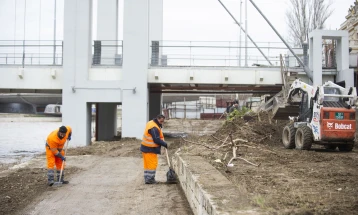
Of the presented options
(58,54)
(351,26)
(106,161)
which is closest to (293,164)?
(106,161)

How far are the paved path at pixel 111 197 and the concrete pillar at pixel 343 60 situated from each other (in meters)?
12.8

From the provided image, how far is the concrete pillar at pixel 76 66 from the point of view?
64.3ft

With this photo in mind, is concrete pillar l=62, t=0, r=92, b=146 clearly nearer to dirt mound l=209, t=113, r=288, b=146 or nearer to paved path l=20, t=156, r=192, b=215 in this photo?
dirt mound l=209, t=113, r=288, b=146

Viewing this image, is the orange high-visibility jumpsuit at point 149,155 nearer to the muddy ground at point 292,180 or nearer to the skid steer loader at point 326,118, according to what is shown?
the muddy ground at point 292,180

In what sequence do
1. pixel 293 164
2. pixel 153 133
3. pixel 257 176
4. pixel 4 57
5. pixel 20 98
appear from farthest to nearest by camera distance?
pixel 20 98 → pixel 4 57 → pixel 293 164 → pixel 153 133 → pixel 257 176

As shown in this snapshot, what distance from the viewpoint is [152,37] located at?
80.3 ft

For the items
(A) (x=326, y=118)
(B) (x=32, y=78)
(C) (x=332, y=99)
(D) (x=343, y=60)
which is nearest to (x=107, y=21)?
(B) (x=32, y=78)

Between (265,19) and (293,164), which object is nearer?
(293,164)

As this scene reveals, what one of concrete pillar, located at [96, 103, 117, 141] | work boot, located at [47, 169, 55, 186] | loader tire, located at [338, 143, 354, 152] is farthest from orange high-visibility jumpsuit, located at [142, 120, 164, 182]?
concrete pillar, located at [96, 103, 117, 141]

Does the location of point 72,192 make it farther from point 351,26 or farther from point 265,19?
point 351,26

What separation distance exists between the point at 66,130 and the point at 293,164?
607cm

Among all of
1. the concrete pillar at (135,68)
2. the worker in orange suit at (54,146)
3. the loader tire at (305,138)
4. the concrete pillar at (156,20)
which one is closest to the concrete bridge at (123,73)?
the concrete pillar at (135,68)

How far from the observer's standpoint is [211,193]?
225 inches

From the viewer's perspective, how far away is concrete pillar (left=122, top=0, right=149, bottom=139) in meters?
19.6
